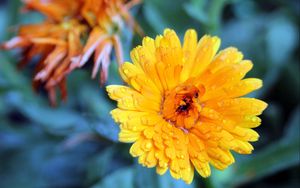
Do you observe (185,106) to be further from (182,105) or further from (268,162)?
Result: (268,162)

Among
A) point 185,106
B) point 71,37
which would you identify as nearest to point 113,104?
point 71,37

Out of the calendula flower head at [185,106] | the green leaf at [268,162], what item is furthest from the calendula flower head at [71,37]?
the green leaf at [268,162]

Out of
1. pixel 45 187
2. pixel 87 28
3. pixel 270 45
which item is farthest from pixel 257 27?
pixel 45 187

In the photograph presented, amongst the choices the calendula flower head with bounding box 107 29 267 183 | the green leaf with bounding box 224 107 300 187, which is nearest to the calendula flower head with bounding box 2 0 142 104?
the calendula flower head with bounding box 107 29 267 183

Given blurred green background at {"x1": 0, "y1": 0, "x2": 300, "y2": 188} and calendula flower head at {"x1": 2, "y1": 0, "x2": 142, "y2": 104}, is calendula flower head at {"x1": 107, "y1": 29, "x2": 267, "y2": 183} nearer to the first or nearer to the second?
calendula flower head at {"x1": 2, "y1": 0, "x2": 142, "y2": 104}

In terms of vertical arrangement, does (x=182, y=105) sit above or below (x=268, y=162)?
above

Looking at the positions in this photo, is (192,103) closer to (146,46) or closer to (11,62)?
(146,46)
